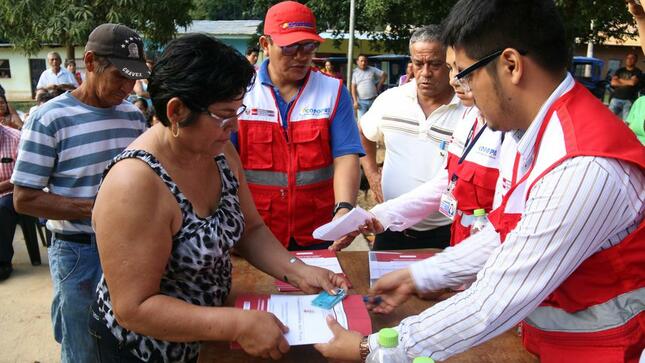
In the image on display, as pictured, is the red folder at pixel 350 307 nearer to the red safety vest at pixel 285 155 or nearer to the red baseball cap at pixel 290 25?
the red safety vest at pixel 285 155

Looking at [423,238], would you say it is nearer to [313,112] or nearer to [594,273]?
[313,112]

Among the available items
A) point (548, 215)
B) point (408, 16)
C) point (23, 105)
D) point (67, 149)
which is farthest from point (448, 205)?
point (23, 105)

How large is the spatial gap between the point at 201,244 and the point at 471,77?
0.90 meters

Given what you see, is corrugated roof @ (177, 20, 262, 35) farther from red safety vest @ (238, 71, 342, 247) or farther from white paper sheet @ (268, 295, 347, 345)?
white paper sheet @ (268, 295, 347, 345)

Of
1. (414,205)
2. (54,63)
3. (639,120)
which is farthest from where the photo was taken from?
(54,63)

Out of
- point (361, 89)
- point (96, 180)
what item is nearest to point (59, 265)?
point (96, 180)

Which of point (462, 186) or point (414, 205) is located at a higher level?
point (462, 186)

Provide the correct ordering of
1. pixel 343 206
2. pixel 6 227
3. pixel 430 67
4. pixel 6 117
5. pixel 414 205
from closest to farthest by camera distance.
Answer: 1. pixel 414 205
2. pixel 343 206
3. pixel 430 67
4. pixel 6 227
5. pixel 6 117

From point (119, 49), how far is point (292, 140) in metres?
0.96

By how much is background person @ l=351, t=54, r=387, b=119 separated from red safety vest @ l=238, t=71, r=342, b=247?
37.0 ft

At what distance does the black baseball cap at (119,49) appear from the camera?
2.68 metres

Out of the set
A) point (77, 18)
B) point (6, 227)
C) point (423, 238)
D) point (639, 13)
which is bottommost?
point (6, 227)

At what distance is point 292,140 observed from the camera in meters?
2.87

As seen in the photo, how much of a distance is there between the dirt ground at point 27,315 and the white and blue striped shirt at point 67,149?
1652mm
